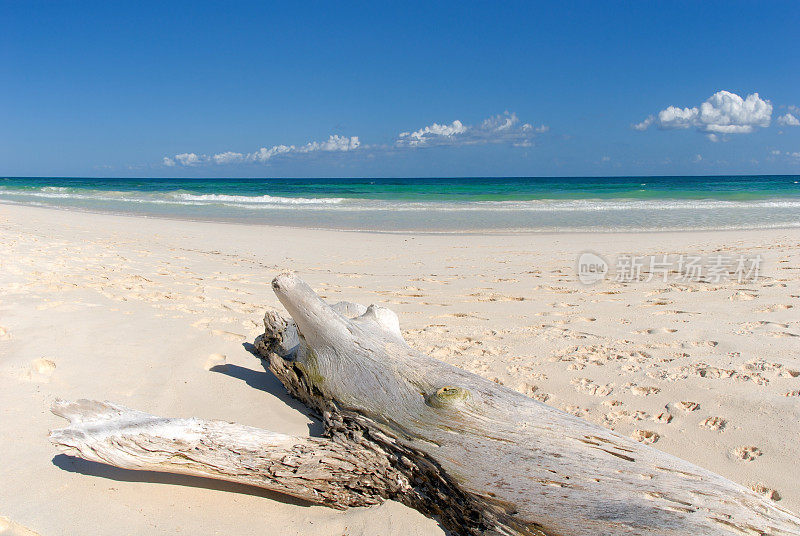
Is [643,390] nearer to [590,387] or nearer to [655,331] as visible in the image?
[590,387]

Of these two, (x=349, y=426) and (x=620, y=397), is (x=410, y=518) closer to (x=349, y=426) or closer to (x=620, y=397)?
(x=349, y=426)

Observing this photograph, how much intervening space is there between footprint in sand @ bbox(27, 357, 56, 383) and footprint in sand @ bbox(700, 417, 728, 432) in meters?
3.94

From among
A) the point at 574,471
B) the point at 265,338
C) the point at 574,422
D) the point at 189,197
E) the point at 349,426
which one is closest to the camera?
the point at 574,471

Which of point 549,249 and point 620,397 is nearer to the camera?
point 620,397

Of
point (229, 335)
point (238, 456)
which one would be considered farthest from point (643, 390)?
point (229, 335)

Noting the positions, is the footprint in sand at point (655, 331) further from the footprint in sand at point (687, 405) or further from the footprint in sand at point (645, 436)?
the footprint in sand at point (645, 436)

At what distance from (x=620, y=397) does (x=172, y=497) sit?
99.6 inches

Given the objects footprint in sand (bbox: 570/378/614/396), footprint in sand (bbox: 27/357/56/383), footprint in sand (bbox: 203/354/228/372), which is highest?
footprint in sand (bbox: 27/357/56/383)

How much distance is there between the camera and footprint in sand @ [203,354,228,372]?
346 cm

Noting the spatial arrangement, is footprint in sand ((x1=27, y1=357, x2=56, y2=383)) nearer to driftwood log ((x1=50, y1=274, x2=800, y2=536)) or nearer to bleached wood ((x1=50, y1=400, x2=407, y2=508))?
driftwood log ((x1=50, y1=274, x2=800, y2=536))

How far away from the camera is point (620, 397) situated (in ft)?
10.00

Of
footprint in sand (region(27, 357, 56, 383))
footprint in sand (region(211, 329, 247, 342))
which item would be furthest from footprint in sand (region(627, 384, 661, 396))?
footprint in sand (region(27, 357, 56, 383))

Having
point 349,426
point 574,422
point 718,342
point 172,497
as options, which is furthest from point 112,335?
point 718,342

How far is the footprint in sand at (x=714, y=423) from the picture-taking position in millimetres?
2689
